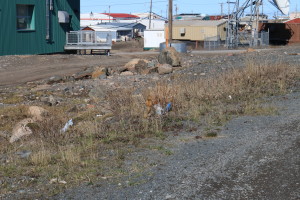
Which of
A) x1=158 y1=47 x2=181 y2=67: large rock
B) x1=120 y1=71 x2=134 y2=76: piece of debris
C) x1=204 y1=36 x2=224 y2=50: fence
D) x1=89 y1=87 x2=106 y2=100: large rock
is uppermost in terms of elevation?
x1=204 y1=36 x2=224 y2=50: fence

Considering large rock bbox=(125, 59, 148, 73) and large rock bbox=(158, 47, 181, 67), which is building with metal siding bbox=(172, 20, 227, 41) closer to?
large rock bbox=(158, 47, 181, 67)

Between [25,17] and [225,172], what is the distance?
29.0 m

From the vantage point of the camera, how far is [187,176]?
637 cm

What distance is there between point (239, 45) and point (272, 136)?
Answer: 50.0m

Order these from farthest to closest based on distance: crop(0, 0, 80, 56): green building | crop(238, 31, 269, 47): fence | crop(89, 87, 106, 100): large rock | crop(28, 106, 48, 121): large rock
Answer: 1. crop(238, 31, 269, 47): fence
2. crop(0, 0, 80, 56): green building
3. crop(89, 87, 106, 100): large rock
4. crop(28, 106, 48, 121): large rock

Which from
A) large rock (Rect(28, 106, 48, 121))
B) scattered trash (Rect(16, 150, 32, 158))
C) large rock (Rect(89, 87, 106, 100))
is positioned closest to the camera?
scattered trash (Rect(16, 150, 32, 158))

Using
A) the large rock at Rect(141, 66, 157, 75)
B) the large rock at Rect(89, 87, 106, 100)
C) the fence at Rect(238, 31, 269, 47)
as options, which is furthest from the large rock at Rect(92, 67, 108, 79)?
the fence at Rect(238, 31, 269, 47)

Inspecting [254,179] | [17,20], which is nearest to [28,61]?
[17,20]

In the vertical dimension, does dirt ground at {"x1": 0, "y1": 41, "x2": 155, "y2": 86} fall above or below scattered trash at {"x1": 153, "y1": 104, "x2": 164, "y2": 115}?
above

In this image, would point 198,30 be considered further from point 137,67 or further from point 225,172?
→ point 225,172

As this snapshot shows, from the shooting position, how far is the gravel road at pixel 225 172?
5.76 m

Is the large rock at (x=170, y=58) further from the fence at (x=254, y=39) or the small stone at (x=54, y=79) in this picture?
the fence at (x=254, y=39)

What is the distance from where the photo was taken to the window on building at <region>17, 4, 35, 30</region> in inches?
1277

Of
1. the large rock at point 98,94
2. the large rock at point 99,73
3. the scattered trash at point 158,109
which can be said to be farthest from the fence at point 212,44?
the scattered trash at point 158,109
